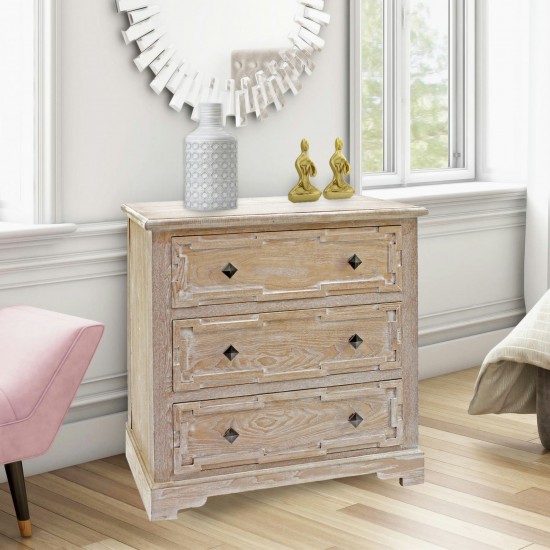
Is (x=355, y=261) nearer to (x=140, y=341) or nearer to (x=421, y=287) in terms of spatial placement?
(x=140, y=341)

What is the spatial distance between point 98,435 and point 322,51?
1.58 metres

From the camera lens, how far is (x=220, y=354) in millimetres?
2635

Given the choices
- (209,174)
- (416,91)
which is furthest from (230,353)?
A: (416,91)

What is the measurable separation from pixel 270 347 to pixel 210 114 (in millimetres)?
686

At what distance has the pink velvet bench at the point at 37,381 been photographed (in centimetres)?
231

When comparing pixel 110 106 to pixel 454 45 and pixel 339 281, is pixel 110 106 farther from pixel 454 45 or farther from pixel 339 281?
pixel 454 45

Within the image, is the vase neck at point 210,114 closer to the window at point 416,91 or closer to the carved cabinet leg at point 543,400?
the carved cabinet leg at point 543,400

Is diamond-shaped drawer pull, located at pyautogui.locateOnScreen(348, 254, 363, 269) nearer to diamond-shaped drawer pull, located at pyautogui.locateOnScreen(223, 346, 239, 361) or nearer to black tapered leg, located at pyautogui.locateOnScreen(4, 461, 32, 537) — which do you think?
diamond-shaped drawer pull, located at pyautogui.locateOnScreen(223, 346, 239, 361)

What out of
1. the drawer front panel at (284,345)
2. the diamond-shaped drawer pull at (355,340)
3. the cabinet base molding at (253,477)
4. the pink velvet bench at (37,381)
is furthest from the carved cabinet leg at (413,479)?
the pink velvet bench at (37,381)

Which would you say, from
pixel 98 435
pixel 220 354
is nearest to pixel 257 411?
pixel 220 354

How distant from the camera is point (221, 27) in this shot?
3.20 meters

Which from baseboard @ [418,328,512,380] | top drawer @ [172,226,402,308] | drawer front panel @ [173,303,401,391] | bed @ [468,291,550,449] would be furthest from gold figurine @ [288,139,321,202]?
baseboard @ [418,328,512,380]

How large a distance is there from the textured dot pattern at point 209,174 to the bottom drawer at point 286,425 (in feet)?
1.86

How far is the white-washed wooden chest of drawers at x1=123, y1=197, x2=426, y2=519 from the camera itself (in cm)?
259
